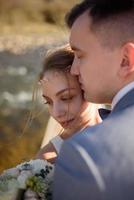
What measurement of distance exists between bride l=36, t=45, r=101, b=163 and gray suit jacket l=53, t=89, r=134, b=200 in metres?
0.73

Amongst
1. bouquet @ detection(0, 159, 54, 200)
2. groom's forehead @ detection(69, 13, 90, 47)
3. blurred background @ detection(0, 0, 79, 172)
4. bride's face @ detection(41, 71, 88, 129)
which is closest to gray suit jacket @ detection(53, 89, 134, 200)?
bouquet @ detection(0, 159, 54, 200)

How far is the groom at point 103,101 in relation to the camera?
3.79ft

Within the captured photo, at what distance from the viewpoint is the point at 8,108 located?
28.3 ft

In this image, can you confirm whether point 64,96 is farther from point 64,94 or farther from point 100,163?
point 100,163

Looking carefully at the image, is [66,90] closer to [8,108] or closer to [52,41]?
[8,108]

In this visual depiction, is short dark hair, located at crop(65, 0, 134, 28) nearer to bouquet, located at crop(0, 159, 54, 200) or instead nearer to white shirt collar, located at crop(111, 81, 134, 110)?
white shirt collar, located at crop(111, 81, 134, 110)

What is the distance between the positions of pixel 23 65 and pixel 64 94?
30.4ft

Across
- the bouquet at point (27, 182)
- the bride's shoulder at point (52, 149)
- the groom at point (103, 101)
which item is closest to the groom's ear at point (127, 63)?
the groom at point (103, 101)

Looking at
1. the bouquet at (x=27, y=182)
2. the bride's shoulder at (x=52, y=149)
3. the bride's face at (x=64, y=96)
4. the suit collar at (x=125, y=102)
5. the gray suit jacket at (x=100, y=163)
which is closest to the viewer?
the gray suit jacket at (x=100, y=163)

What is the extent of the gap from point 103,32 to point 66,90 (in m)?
0.51

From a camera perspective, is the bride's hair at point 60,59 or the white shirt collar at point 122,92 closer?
the white shirt collar at point 122,92

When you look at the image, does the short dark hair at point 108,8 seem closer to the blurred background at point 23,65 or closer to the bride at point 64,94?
the bride at point 64,94

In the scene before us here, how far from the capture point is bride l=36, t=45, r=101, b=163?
6.33 ft

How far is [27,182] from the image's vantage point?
1429mm
